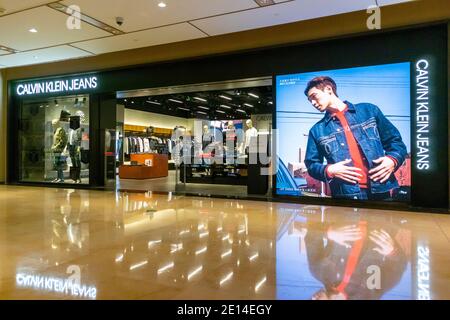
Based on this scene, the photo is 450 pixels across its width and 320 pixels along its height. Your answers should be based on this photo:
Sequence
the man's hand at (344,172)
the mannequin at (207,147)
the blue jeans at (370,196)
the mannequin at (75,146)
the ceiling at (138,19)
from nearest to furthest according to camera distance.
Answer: the ceiling at (138,19) < the blue jeans at (370,196) < the man's hand at (344,172) < the mannequin at (75,146) < the mannequin at (207,147)

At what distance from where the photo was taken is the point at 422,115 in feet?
20.3

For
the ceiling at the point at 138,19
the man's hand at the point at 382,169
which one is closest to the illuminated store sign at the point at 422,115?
the man's hand at the point at 382,169

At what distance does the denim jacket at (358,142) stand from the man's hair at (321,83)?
0.50 meters

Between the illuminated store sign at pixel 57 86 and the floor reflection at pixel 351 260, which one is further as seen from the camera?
the illuminated store sign at pixel 57 86

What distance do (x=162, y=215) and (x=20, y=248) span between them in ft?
7.67

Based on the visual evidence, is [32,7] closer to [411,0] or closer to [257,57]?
[257,57]

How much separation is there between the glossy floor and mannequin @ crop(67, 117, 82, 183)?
449cm

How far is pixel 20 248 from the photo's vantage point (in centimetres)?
366

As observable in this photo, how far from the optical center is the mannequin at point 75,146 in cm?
1048

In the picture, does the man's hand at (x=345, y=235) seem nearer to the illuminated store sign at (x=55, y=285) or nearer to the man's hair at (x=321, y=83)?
A: the illuminated store sign at (x=55, y=285)

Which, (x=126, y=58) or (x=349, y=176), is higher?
(x=126, y=58)

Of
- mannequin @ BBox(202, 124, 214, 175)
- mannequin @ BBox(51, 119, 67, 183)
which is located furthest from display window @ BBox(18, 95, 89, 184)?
mannequin @ BBox(202, 124, 214, 175)

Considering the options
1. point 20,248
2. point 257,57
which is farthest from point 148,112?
point 20,248
